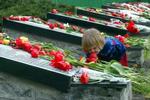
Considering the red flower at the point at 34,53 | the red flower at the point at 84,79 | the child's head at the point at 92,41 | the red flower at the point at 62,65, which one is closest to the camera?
the red flower at the point at 84,79

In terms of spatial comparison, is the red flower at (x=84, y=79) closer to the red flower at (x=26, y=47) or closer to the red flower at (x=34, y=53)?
the red flower at (x=34, y=53)

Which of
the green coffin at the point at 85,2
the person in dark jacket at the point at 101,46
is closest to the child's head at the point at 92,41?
the person in dark jacket at the point at 101,46

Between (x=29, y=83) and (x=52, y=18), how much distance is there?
6.54 meters

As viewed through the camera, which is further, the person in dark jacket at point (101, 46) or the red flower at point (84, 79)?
the person in dark jacket at point (101, 46)

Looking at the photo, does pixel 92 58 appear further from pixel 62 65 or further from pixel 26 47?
pixel 62 65

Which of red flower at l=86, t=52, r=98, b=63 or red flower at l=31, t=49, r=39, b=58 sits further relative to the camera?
red flower at l=86, t=52, r=98, b=63

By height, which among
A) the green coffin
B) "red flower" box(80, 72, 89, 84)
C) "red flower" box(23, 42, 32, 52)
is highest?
"red flower" box(23, 42, 32, 52)

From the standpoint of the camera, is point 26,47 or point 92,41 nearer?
point 26,47

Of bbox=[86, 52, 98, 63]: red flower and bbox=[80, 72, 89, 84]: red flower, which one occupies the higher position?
bbox=[80, 72, 89, 84]: red flower

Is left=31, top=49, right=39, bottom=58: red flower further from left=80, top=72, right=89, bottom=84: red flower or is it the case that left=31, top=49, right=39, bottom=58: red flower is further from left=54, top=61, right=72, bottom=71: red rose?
left=80, top=72, right=89, bottom=84: red flower

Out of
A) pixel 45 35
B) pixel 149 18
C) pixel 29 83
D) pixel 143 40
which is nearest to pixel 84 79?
pixel 29 83

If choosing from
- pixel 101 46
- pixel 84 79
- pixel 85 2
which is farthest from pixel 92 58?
pixel 85 2

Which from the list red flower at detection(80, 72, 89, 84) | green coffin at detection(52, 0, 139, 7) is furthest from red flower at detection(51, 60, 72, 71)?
green coffin at detection(52, 0, 139, 7)

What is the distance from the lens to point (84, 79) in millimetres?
6457
